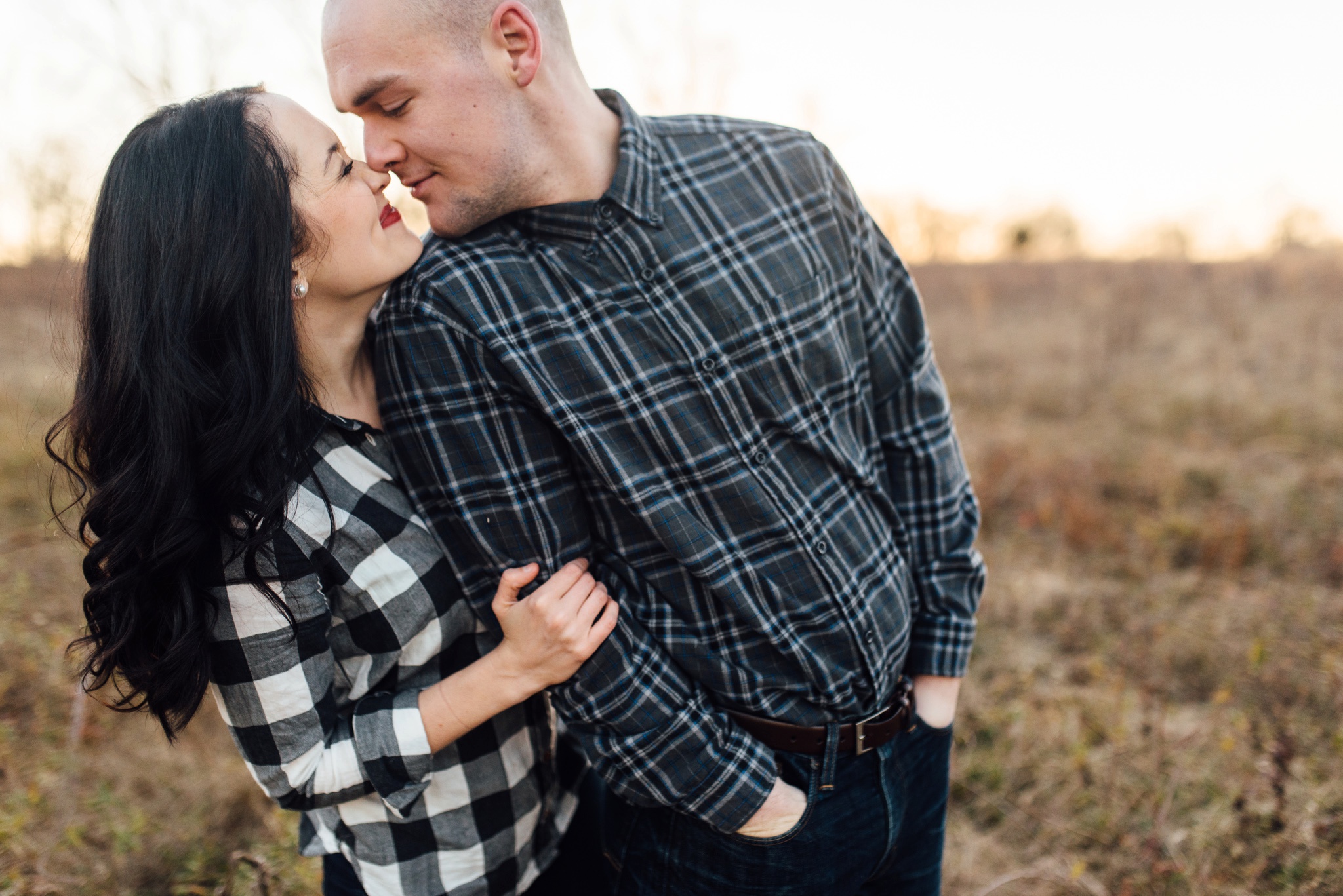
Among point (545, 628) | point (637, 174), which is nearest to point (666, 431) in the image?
point (545, 628)

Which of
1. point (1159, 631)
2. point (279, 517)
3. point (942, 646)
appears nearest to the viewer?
point (279, 517)

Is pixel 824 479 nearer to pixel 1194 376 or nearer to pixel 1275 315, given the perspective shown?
pixel 1194 376

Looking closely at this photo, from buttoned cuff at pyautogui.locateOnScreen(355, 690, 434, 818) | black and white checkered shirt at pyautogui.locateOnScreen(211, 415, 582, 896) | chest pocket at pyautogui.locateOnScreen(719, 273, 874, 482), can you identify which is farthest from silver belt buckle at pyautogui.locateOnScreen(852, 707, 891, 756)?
buttoned cuff at pyautogui.locateOnScreen(355, 690, 434, 818)

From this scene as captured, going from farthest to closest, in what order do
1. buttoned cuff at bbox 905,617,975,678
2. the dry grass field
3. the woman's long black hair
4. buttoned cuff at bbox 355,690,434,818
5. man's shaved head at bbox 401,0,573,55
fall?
the dry grass field < buttoned cuff at bbox 905,617,975,678 < man's shaved head at bbox 401,0,573,55 < buttoned cuff at bbox 355,690,434,818 < the woman's long black hair

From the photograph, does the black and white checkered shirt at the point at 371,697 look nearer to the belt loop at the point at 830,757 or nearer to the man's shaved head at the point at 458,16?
the belt loop at the point at 830,757

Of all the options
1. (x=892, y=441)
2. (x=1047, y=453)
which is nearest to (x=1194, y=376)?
(x=1047, y=453)

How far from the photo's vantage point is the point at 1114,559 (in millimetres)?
4230

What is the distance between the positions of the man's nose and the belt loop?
130 centimetres

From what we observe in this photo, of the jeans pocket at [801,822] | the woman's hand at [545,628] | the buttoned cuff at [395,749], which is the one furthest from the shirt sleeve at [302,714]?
the jeans pocket at [801,822]

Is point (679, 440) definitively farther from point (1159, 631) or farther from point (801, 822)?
point (1159, 631)

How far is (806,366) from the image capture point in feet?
5.04

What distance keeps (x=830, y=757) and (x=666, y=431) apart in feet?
2.20

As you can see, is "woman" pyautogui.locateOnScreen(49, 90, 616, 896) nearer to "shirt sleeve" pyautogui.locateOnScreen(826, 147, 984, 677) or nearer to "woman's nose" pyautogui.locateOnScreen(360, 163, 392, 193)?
"woman's nose" pyautogui.locateOnScreen(360, 163, 392, 193)

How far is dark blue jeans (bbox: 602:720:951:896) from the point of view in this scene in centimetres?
145
